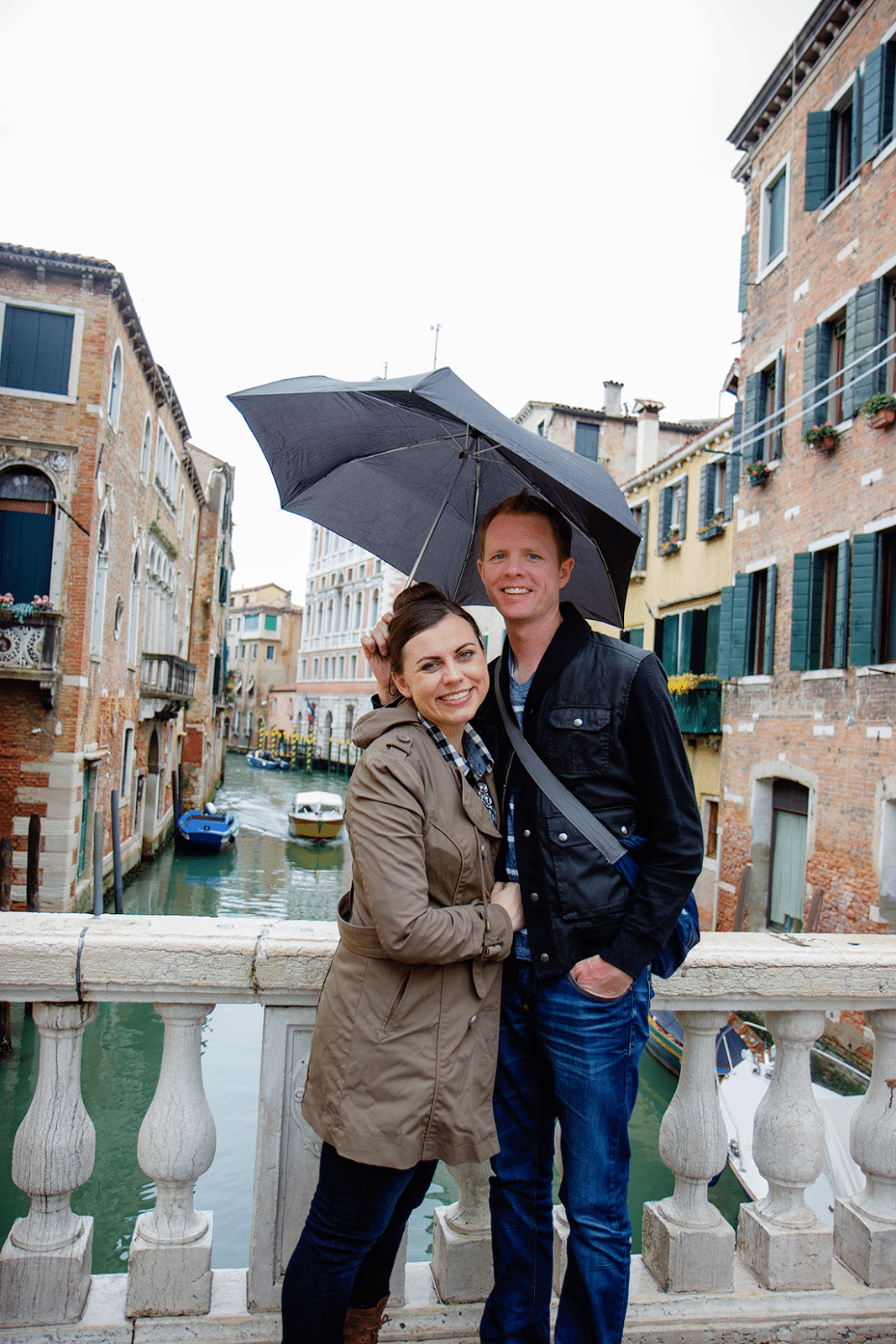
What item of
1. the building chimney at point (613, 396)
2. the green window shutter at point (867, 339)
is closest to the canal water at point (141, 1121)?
the green window shutter at point (867, 339)

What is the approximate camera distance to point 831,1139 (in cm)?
532

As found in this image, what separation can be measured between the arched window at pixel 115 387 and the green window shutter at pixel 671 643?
9.45 metres

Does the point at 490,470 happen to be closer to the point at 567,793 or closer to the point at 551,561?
the point at 551,561

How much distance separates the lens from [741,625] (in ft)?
39.1

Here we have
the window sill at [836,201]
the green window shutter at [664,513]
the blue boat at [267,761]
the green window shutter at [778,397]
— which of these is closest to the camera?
the window sill at [836,201]

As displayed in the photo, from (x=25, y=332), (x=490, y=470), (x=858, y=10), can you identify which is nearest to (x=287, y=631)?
(x=25, y=332)

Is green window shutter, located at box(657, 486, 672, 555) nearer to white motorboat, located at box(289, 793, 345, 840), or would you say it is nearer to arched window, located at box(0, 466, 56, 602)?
arched window, located at box(0, 466, 56, 602)

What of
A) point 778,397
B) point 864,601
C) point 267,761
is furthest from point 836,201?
point 267,761

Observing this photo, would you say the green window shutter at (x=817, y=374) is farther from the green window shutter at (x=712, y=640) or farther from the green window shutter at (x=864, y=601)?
the green window shutter at (x=712, y=640)

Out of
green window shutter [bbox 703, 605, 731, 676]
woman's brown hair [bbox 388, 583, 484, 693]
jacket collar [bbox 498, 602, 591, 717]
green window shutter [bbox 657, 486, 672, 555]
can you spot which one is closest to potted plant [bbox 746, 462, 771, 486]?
green window shutter [bbox 703, 605, 731, 676]

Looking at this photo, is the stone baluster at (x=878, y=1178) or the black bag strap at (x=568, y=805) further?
the stone baluster at (x=878, y=1178)

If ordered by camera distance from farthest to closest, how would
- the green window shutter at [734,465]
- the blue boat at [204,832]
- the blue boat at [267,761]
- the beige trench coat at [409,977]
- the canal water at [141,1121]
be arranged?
the blue boat at [267,761]
the blue boat at [204,832]
the green window shutter at [734,465]
the canal water at [141,1121]
the beige trench coat at [409,977]

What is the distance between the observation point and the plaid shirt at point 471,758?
1498 millimetres

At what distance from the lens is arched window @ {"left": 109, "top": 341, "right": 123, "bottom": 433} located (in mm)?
12477
